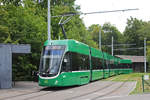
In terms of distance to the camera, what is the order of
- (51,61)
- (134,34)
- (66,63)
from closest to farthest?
(51,61)
(66,63)
(134,34)

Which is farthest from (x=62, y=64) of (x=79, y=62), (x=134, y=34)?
(x=134, y=34)

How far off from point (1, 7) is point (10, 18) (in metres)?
3.76

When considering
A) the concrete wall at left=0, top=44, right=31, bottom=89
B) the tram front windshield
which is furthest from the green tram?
the concrete wall at left=0, top=44, right=31, bottom=89

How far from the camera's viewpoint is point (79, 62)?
70.9 feet

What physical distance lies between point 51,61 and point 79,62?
3693 millimetres

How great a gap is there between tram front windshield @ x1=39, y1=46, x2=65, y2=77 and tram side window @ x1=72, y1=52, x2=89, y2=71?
1713 mm

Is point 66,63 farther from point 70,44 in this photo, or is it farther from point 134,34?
point 134,34

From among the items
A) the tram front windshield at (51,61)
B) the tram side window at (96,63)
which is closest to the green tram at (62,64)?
the tram front windshield at (51,61)

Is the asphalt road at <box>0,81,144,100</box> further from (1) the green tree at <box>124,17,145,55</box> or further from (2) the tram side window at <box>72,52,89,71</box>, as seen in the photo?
(1) the green tree at <box>124,17,145,55</box>

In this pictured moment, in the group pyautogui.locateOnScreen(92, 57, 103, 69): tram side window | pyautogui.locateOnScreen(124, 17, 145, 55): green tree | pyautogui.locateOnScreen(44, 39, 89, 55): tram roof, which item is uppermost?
pyautogui.locateOnScreen(124, 17, 145, 55): green tree

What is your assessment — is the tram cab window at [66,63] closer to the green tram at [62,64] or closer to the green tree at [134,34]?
the green tram at [62,64]

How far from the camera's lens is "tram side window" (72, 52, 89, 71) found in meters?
20.3

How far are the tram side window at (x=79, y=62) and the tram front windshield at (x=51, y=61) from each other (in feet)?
5.62

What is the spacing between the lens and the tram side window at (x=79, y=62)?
801 inches
